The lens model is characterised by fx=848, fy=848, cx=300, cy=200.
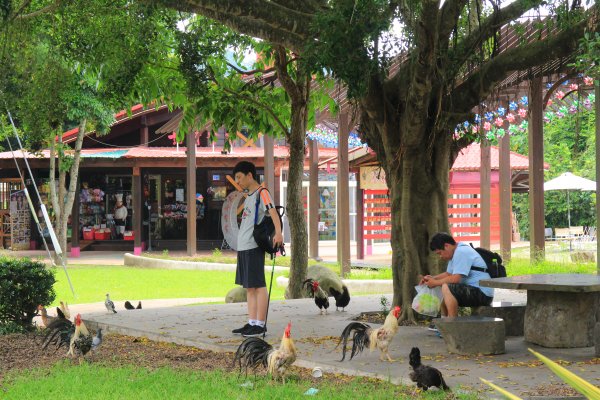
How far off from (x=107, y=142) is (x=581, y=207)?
2253 centimetres

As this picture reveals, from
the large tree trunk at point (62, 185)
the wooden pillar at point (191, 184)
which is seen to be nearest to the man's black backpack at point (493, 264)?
the wooden pillar at point (191, 184)

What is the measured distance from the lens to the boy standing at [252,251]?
31.0ft

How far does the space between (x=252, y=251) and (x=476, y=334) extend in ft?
8.85

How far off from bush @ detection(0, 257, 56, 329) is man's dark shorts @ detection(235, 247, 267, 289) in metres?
3.26

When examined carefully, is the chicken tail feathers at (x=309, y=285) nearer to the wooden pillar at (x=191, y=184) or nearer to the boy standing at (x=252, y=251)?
the boy standing at (x=252, y=251)

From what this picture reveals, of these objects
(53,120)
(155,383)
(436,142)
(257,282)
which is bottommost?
(155,383)

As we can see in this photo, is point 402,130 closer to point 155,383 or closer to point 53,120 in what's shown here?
point 155,383

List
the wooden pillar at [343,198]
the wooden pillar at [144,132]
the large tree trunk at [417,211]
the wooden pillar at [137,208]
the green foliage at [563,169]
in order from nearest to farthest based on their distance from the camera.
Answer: the large tree trunk at [417,211]
the wooden pillar at [343,198]
the wooden pillar at [137,208]
the wooden pillar at [144,132]
the green foliage at [563,169]

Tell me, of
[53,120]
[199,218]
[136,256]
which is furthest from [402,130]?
[199,218]

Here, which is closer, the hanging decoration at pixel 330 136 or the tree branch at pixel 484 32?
the tree branch at pixel 484 32

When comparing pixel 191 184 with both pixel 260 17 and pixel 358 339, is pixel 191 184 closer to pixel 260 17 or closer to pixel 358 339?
pixel 260 17

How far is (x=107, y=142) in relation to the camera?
109ft

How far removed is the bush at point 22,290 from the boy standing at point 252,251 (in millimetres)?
Result: 3249

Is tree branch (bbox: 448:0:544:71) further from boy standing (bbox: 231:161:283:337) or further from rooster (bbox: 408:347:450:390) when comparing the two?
rooster (bbox: 408:347:450:390)
